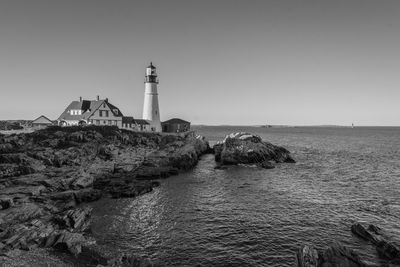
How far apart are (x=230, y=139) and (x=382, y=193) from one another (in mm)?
33082

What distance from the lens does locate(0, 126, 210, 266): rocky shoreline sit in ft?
62.5

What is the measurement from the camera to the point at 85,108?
77.1 m

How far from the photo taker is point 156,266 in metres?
16.3

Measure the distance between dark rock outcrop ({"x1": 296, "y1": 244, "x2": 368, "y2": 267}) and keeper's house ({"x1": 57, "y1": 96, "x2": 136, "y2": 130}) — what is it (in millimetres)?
67102

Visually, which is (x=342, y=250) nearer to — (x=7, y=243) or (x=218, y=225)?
(x=218, y=225)

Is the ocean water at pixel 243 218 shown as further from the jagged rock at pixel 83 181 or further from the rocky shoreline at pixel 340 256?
the jagged rock at pixel 83 181

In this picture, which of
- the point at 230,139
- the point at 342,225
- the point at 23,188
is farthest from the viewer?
the point at 230,139

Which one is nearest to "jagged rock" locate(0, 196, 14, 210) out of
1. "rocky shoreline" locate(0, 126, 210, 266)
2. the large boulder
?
"rocky shoreline" locate(0, 126, 210, 266)

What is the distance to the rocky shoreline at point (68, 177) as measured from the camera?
1906 centimetres

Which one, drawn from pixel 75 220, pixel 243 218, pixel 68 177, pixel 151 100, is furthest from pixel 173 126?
pixel 75 220

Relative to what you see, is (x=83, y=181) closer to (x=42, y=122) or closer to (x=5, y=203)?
(x=5, y=203)

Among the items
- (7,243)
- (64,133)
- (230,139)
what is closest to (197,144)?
(230,139)

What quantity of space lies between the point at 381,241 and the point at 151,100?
68.4 m

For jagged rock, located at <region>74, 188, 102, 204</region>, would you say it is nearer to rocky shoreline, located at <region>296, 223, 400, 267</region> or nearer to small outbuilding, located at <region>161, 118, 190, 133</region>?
rocky shoreline, located at <region>296, 223, 400, 267</region>
